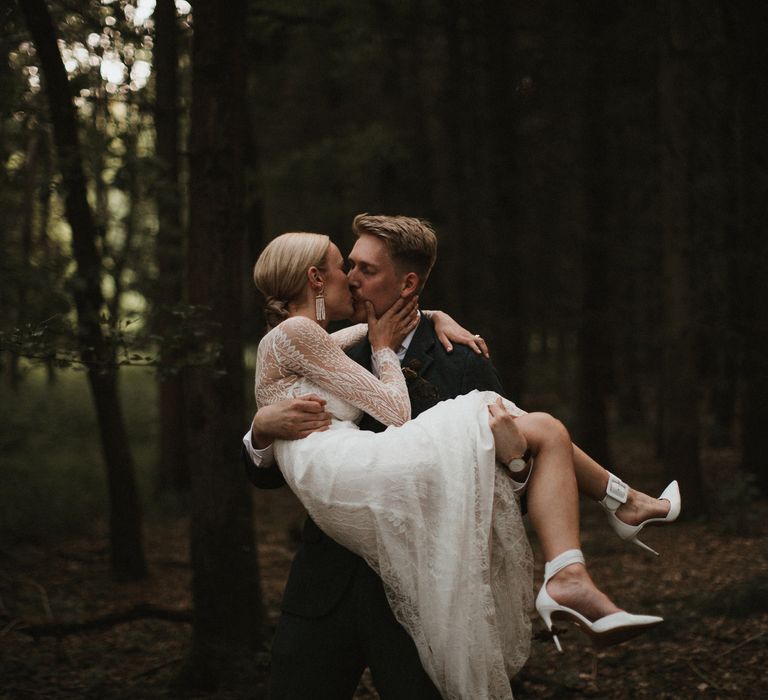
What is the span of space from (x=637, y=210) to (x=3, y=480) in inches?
492

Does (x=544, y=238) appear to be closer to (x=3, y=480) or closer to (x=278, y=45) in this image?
(x=278, y=45)

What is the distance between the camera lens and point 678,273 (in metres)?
10.1

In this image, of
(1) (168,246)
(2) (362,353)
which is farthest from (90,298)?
(2) (362,353)

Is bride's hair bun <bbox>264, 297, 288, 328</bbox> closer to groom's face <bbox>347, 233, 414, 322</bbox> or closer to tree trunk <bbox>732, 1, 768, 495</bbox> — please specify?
groom's face <bbox>347, 233, 414, 322</bbox>

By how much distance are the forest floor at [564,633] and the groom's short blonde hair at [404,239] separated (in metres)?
1.56

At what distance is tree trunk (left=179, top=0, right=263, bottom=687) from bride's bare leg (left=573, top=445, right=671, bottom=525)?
3008mm

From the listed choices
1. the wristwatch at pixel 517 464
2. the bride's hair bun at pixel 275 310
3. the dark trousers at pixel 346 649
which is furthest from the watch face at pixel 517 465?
the bride's hair bun at pixel 275 310

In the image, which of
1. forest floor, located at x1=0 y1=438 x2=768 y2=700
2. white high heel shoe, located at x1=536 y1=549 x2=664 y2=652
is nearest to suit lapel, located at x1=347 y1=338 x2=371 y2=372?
white high heel shoe, located at x1=536 y1=549 x2=664 y2=652

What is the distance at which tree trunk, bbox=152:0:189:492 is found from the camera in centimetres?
649

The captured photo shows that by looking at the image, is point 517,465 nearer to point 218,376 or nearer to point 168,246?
point 218,376

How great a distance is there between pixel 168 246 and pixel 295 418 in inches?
313

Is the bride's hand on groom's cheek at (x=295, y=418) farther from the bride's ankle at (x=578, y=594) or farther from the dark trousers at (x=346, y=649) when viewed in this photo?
the bride's ankle at (x=578, y=594)

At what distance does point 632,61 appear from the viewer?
42.2 ft

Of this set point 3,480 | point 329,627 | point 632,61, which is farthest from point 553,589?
point 632,61
